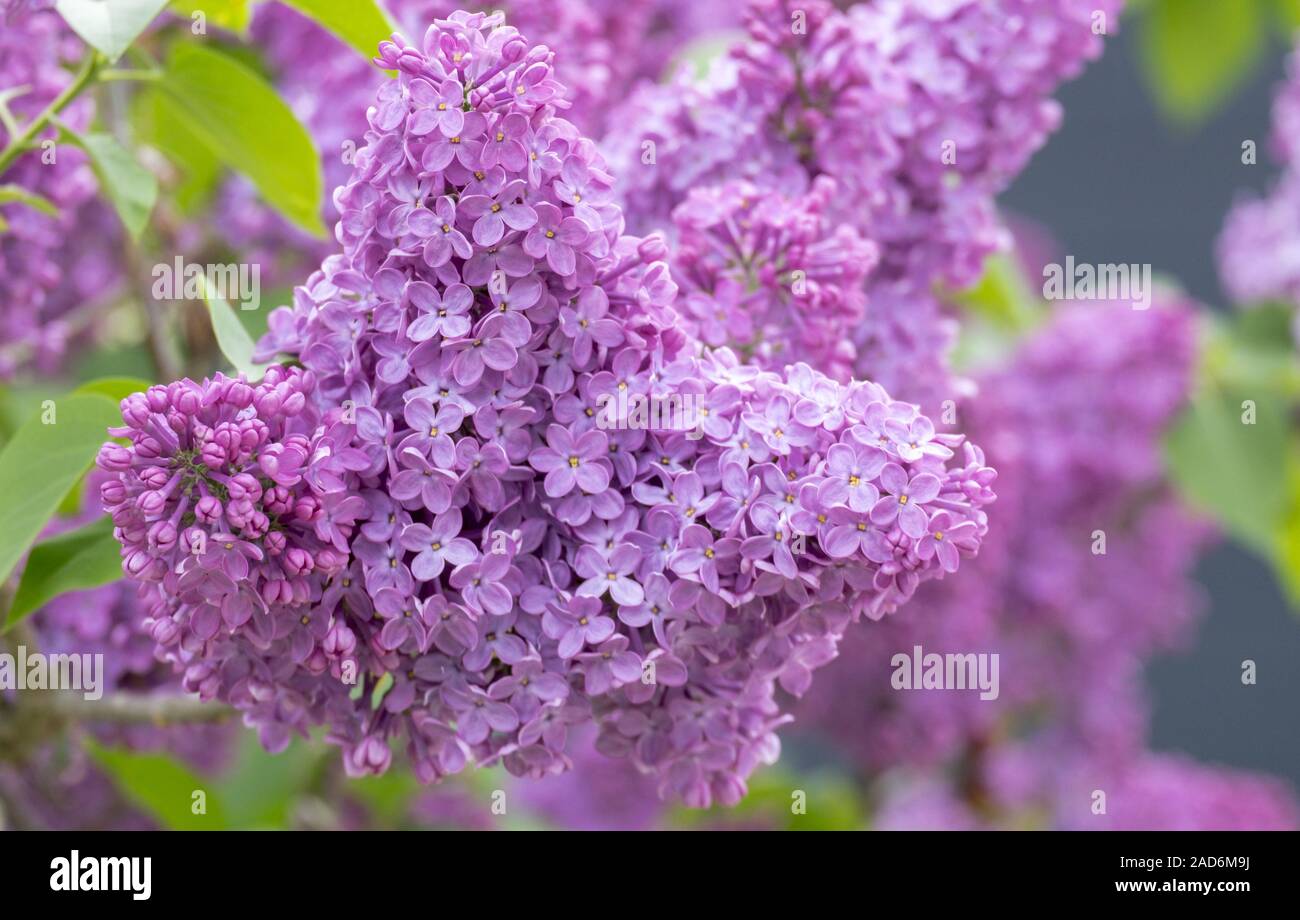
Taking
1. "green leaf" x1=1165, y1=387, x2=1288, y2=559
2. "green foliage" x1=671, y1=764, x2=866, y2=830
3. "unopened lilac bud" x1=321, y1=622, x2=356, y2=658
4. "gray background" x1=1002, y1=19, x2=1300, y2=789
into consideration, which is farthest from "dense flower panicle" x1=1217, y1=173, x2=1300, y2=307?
"gray background" x1=1002, y1=19, x2=1300, y2=789

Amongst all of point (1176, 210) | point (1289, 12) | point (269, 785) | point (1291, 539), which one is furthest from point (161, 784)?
point (1176, 210)

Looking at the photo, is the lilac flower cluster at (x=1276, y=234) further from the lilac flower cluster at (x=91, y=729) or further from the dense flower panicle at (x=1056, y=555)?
the lilac flower cluster at (x=91, y=729)

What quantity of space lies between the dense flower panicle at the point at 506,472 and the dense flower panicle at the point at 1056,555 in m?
0.74

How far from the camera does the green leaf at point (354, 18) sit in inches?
35.2

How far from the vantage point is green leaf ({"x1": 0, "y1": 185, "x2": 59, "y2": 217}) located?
95 centimetres

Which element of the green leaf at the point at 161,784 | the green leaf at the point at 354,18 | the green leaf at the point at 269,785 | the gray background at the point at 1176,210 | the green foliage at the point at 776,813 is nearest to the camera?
the green leaf at the point at 354,18

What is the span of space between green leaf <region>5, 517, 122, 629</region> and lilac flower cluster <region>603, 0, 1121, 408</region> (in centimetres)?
41

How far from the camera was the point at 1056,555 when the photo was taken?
168cm

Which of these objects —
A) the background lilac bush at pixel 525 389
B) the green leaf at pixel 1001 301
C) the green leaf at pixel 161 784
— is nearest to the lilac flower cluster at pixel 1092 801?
the background lilac bush at pixel 525 389

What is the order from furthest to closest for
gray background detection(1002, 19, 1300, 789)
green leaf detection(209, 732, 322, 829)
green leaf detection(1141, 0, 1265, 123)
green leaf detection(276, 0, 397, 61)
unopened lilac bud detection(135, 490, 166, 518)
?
gray background detection(1002, 19, 1300, 789) → green leaf detection(1141, 0, 1265, 123) → green leaf detection(209, 732, 322, 829) → green leaf detection(276, 0, 397, 61) → unopened lilac bud detection(135, 490, 166, 518)

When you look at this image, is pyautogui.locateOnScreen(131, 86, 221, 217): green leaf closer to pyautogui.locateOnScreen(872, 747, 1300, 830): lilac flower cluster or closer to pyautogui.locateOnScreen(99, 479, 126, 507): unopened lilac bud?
pyautogui.locateOnScreen(99, 479, 126, 507): unopened lilac bud

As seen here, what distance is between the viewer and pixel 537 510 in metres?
0.76
